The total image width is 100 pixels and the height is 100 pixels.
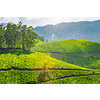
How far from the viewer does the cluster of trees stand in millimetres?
17766

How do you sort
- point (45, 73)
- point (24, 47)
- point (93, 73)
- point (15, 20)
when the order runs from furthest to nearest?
1. point (24, 47)
2. point (15, 20)
3. point (93, 73)
4. point (45, 73)

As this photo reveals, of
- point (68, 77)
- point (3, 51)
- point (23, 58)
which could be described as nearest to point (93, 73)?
point (68, 77)

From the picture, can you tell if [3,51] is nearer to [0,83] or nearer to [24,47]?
[24,47]

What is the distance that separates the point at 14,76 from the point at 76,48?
17036 millimetres

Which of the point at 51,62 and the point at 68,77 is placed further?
the point at 51,62

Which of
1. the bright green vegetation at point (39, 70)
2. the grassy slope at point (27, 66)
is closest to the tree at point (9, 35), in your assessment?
the bright green vegetation at point (39, 70)

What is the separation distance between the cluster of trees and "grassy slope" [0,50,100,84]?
5.54 feet

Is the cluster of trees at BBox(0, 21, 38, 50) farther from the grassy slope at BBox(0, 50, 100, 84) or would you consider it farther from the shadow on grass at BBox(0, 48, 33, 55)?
the grassy slope at BBox(0, 50, 100, 84)

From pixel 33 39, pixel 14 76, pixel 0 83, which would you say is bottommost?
pixel 0 83

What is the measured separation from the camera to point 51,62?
1639 centimetres

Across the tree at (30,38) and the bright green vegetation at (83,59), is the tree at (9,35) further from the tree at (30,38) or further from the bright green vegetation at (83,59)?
the bright green vegetation at (83,59)

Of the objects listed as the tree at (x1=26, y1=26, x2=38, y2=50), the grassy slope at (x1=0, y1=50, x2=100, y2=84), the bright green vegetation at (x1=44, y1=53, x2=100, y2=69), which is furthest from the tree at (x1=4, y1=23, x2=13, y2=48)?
the bright green vegetation at (x1=44, y1=53, x2=100, y2=69)

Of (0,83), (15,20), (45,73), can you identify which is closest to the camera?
(0,83)

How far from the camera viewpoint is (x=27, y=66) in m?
15.2
